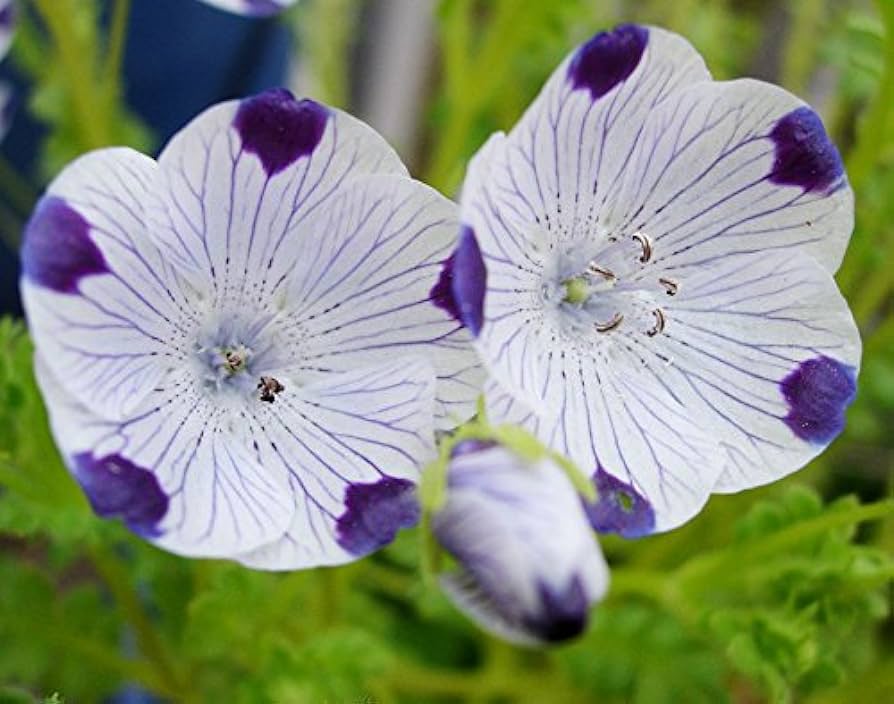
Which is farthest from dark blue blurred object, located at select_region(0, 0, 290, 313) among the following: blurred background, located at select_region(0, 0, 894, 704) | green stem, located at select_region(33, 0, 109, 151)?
green stem, located at select_region(33, 0, 109, 151)

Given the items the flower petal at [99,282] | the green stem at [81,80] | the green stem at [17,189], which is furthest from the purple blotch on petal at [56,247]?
the green stem at [17,189]

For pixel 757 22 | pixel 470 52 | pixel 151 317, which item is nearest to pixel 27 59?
pixel 470 52

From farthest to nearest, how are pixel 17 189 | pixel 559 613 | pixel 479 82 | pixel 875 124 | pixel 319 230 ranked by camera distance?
pixel 17 189
pixel 479 82
pixel 875 124
pixel 319 230
pixel 559 613

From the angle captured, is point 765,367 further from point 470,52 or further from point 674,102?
point 470,52

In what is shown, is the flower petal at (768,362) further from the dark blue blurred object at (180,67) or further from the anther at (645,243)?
the dark blue blurred object at (180,67)

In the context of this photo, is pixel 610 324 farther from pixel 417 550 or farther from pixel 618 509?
pixel 417 550

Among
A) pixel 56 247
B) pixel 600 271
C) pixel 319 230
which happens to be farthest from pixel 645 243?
pixel 56 247

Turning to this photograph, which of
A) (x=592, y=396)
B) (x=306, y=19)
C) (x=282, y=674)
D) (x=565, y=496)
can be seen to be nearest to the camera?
(x=565, y=496)
